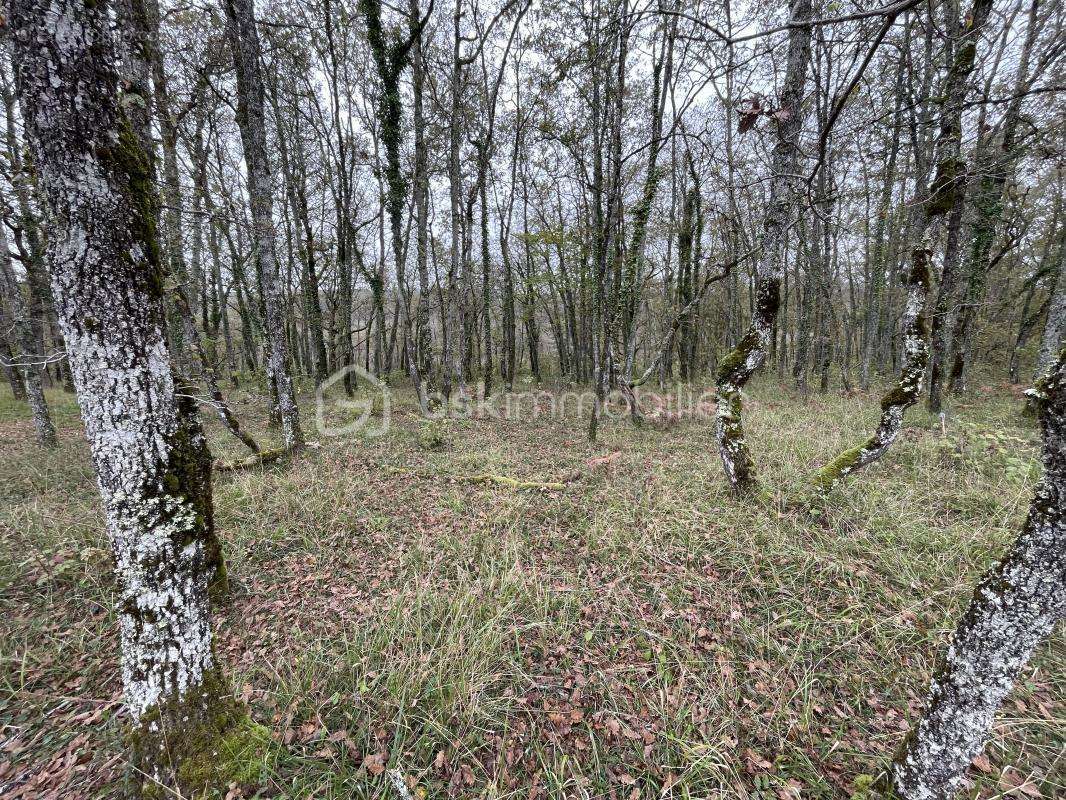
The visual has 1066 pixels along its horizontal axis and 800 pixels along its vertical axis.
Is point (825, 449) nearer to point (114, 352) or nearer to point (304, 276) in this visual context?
point (114, 352)

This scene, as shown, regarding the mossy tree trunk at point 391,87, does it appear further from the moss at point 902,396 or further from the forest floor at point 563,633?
the moss at point 902,396

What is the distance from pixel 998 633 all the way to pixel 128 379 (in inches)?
167

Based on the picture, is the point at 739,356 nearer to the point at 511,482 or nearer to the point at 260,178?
the point at 511,482

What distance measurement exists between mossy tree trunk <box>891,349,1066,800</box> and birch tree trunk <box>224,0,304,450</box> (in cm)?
804

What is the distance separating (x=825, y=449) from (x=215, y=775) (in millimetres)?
7692

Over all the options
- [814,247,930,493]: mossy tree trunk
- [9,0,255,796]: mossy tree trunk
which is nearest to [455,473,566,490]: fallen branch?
[814,247,930,493]: mossy tree trunk

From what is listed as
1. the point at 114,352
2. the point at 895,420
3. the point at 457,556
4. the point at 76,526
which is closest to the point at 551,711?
the point at 457,556

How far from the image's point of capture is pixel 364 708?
8.26 feet

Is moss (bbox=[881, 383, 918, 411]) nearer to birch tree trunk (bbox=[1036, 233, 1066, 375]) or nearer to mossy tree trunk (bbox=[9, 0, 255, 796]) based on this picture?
birch tree trunk (bbox=[1036, 233, 1066, 375])

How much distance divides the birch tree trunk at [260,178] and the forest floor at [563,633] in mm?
2022

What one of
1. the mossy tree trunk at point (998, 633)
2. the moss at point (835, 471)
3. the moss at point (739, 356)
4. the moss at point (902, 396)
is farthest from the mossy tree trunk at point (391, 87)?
the mossy tree trunk at point (998, 633)

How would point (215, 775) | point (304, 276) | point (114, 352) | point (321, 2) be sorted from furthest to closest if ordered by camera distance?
point (304, 276), point (321, 2), point (215, 775), point (114, 352)

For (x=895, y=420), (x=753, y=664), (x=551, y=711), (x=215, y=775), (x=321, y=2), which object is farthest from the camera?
(x=321, y=2)

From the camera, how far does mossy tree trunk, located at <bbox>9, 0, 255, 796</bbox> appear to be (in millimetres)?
1648
